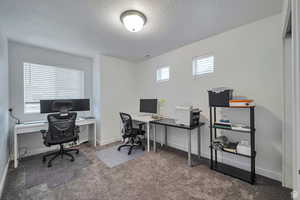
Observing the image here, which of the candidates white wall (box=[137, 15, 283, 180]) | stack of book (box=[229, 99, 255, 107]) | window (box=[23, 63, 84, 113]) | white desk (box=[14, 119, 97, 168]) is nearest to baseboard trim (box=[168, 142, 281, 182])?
white wall (box=[137, 15, 283, 180])

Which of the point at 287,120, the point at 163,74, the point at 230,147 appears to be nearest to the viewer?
the point at 287,120

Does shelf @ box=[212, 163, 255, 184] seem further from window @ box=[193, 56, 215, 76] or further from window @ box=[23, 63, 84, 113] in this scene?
window @ box=[23, 63, 84, 113]

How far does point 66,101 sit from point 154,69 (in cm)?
250

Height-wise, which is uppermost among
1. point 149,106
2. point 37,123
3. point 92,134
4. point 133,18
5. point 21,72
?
point 133,18

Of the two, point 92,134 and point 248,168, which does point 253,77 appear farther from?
point 92,134

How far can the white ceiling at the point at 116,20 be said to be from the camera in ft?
5.33

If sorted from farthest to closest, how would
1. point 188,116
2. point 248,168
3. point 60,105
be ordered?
point 60,105, point 188,116, point 248,168

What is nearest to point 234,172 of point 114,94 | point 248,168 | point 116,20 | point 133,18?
point 248,168

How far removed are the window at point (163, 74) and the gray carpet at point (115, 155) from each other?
2.02 m

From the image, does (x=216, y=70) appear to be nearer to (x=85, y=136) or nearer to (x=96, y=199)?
(x=96, y=199)

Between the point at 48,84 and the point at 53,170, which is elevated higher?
the point at 48,84

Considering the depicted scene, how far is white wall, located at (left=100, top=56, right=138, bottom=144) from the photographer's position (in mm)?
3551

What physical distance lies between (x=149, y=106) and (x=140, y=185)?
206cm

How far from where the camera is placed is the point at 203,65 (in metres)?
2.70
